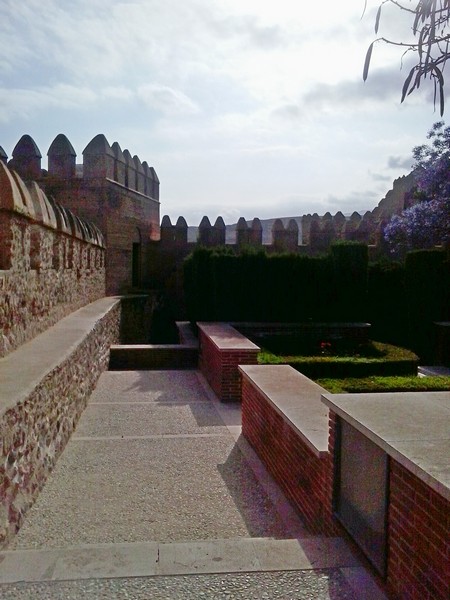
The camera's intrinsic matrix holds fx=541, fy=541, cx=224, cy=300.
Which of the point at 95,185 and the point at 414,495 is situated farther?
the point at 95,185

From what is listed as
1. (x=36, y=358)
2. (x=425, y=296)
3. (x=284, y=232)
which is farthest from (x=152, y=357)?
(x=284, y=232)

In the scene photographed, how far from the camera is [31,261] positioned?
6.92 metres

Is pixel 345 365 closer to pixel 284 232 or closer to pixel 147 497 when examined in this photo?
pixel 147 497

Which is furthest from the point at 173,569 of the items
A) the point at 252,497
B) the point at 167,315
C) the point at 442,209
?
the point at 167,315

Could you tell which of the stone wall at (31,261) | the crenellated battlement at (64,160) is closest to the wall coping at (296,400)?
the stone wall at (31,261)

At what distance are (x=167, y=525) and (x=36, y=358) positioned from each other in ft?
7.67

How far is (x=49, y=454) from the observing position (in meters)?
5.10

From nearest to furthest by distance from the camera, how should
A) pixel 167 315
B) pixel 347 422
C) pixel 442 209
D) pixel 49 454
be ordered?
pixel 347 422 < pixel 49 454 < pixel 442 209 < pixel 167 315

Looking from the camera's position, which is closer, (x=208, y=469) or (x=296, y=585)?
(x=296, y=585)

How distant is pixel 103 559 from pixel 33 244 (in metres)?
4.78

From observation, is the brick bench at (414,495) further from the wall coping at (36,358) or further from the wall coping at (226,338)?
the wall coping at (226,338)

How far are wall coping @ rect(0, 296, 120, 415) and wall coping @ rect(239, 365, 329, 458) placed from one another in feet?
6.98

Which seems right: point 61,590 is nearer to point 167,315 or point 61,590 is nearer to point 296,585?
point 296,585

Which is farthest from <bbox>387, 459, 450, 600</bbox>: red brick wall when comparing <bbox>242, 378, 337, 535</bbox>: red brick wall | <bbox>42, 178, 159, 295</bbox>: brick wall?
<bbox>42, 178, 159, 295</bbox>: brick wall
